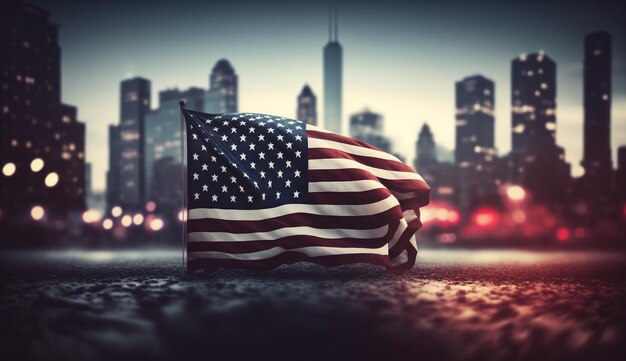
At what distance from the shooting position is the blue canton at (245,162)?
855 centimetres

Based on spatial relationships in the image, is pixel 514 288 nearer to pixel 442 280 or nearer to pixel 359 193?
pixel 442 280

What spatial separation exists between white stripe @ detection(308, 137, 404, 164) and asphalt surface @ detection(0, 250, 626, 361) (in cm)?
213

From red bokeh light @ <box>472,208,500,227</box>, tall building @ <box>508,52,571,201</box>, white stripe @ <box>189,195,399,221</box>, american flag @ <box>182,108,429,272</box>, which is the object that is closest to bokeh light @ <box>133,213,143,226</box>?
red bokeh light @ <box>472,208,500,227</box>

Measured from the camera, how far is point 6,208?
188ft

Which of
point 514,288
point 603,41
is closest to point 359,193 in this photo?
point 514,288

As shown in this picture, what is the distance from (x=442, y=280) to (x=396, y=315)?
11.6 ft

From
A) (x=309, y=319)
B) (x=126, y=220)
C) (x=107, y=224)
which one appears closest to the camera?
(x=309, y=319)

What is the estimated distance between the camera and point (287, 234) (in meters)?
8.38

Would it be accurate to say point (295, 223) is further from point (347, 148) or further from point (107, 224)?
point (107, 224)

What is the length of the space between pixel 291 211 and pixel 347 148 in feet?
4.81

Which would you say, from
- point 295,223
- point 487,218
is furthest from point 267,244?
point 487,218

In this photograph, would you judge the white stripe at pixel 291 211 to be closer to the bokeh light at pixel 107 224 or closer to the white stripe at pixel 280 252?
the white stripe at pixel 280 252

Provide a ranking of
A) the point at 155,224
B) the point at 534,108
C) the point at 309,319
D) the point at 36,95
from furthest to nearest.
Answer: the point at 534,108
the point at 36,95
the point at 155,224
the point at 309,319

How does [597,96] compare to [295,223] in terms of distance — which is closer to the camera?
[295,223]
